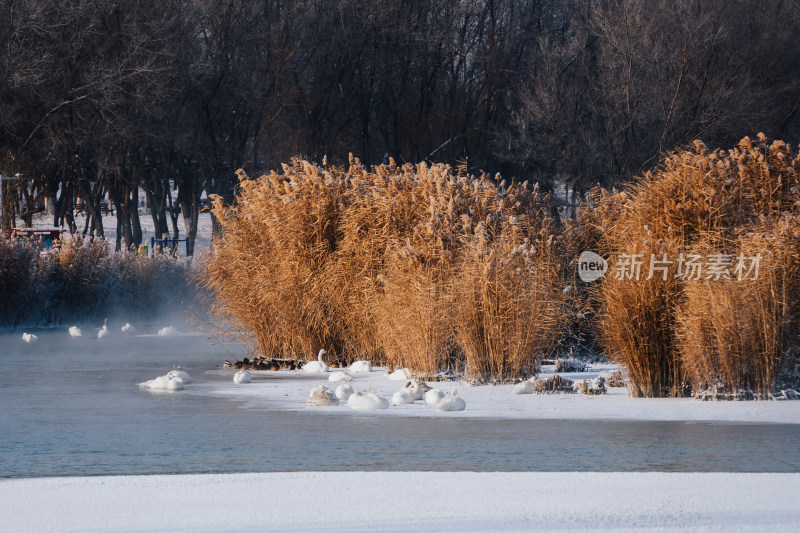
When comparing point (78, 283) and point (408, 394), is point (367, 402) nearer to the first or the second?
point (408, 394)

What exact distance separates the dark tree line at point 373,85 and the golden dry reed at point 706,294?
76.5ft

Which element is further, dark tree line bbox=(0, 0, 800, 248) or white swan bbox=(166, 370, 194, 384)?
dark tree line bbox=(0, 0, 800, 248)

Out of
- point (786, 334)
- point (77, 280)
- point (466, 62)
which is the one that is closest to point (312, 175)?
point (786, 334)

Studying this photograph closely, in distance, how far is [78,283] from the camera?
25797 millimetres

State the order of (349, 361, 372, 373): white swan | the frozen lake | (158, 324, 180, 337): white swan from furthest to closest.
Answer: (158, 324, 180, 337): white swan, (349, 361, 372, 373): white swan, the frozen lake

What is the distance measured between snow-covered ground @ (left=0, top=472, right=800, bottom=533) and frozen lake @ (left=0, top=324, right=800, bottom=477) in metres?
0.62

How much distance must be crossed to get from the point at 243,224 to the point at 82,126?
19.8 metres

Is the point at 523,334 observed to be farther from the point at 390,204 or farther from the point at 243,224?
the point at 243,224

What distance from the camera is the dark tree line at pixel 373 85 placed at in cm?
3416

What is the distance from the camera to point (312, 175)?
1661cm

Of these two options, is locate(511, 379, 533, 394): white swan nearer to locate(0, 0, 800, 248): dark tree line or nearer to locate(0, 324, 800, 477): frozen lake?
locate(0, 324, 800, 477): frozen lake

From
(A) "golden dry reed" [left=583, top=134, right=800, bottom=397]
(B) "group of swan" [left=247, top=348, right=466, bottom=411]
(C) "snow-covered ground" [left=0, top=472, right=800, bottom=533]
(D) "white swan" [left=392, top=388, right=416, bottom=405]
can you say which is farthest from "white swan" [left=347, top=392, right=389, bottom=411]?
(C) "snow-covered ground" [left=0, top=472, right=800, bottom=533]

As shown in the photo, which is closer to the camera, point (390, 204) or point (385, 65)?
point (390, 204)

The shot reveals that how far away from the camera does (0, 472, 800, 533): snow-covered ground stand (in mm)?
6066
